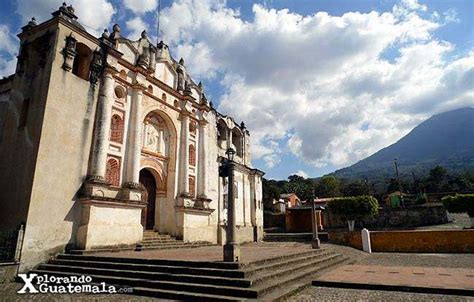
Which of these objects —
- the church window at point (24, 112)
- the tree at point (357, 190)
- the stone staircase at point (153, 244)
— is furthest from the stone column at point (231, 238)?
the tree at point (357, 190)

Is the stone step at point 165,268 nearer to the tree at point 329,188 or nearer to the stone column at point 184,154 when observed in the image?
the stone column at point 184,154

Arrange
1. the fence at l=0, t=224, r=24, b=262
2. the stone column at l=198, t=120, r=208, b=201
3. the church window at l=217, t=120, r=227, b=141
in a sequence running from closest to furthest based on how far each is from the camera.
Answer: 1. the fence at l=0, t=224, r=24, b=262
2. the stone column at l=198, t=120, r=208, b=201
3. the church window at l=217, t=120, r=227, b=141

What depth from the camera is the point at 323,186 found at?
79.9 metres

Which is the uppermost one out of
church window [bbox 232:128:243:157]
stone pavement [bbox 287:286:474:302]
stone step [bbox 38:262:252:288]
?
church window [bbox 232:128:243:157]

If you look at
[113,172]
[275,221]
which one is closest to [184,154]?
[113,172]

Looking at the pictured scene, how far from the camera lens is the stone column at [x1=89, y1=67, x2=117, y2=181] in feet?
39.8

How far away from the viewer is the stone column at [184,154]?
675 inches

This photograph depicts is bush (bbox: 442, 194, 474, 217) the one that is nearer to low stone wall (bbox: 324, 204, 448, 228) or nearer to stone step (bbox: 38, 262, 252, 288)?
low stone wall (bbox: 324, 204, 448, 228)

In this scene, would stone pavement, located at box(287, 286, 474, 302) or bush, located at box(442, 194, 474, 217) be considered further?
bush, located at box(442, 194, 474, 217)

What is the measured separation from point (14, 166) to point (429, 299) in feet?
44.8

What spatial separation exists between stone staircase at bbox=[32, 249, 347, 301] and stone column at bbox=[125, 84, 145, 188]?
14.7 ft

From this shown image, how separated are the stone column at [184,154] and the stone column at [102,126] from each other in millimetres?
5231

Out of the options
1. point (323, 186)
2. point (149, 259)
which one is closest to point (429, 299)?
point (149, 259)

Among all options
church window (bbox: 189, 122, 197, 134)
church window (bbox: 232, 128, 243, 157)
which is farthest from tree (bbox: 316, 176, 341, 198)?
church window (bbox: 189, 122, 197, 134)
